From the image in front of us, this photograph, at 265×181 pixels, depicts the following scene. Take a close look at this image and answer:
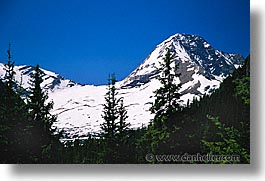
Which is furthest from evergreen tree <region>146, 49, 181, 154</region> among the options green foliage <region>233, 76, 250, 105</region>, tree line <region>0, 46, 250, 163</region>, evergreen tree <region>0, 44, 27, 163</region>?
evergreen tree <region>0, 44, 27, 163</region>

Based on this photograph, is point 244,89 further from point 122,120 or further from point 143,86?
point 122,120

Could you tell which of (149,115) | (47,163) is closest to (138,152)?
(149,115)

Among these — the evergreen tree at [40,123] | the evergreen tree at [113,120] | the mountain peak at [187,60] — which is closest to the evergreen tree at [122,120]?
the evergreen tree at [113,120]

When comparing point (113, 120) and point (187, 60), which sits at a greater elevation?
point (187, 60)

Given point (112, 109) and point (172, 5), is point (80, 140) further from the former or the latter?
point (172, 5)

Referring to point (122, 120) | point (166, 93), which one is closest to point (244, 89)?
point (166, 93)

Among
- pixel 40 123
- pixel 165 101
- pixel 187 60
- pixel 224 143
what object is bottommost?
pixel 224 143
